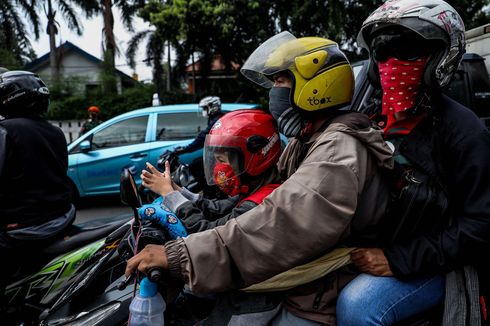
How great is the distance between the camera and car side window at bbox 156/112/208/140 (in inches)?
294

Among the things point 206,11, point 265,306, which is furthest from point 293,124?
point 206,11

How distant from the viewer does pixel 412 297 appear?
1.55 metres

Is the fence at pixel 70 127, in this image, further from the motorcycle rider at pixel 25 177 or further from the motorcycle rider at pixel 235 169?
the motorcycle rider at pixel 235 169

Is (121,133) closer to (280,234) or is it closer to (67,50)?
(280,234)

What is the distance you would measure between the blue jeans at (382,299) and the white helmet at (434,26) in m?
0.79

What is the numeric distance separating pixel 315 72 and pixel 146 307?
1.09m

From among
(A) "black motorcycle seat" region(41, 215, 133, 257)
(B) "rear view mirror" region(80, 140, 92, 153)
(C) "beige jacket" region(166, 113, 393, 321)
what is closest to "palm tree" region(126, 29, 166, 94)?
(B) "rear view mirror" region(80, 140, 92, 153)

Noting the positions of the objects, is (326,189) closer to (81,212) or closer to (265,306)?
(265,306)

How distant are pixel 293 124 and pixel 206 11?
1222 cm

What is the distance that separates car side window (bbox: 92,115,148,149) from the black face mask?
5942 millimetres

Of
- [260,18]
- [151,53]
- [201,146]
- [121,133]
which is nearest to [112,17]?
[151,53]

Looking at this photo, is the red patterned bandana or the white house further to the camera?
the white house

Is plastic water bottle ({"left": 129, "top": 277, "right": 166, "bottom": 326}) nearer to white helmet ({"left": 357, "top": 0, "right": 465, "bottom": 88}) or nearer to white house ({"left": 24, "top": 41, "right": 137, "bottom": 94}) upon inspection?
white helmet ({"left": 357, "top": 0, "right": 465, "bottom": 88})

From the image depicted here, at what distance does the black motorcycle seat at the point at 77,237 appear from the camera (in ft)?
8.81
